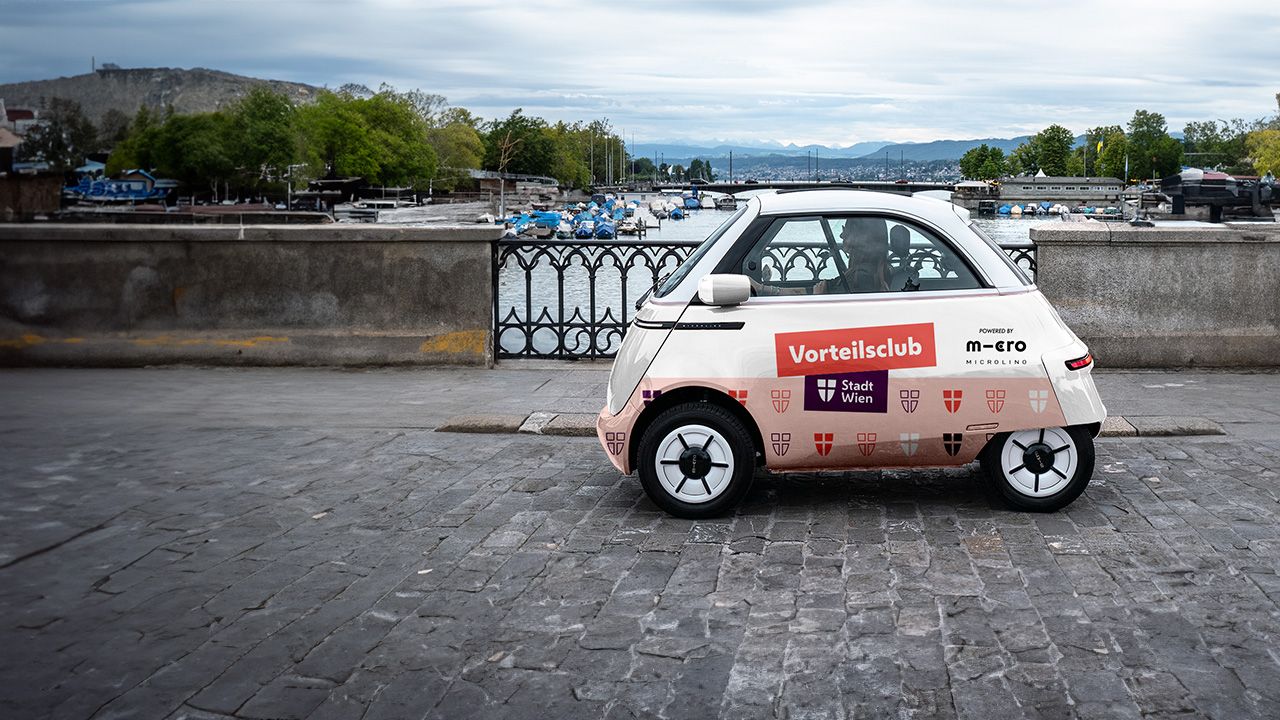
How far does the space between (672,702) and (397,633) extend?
1277 mm

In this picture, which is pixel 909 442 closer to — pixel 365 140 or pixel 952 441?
pixel 952 441

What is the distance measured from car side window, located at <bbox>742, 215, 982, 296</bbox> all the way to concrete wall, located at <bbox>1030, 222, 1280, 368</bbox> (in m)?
5.08

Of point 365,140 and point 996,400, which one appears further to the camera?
point 365,140

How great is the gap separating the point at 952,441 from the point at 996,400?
1.03ft

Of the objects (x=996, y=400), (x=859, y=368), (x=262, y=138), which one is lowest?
(x=996, y=400)

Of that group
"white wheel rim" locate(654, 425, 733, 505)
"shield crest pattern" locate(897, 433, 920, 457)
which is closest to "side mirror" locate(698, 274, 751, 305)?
"white wheel rim" locate(654, 425, 733, 505)

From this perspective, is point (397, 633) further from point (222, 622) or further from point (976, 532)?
point (976, 532)

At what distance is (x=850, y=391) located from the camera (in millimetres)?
6488

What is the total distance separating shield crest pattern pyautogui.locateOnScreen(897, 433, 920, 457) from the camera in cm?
652

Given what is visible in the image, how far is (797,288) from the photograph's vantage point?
6.79 meters

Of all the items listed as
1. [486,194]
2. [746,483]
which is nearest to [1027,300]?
[746,483]

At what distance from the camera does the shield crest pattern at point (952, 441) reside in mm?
6539

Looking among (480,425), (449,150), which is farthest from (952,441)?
(449,150)

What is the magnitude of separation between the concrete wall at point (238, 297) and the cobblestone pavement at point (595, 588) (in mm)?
3359
